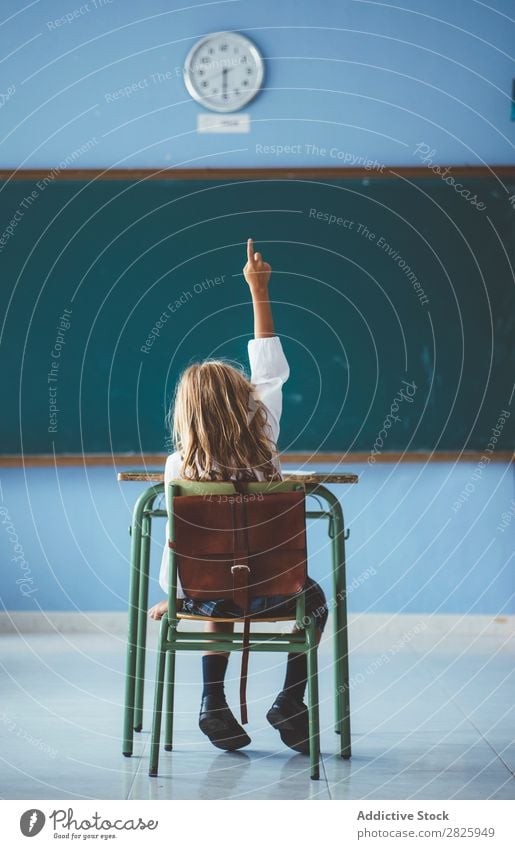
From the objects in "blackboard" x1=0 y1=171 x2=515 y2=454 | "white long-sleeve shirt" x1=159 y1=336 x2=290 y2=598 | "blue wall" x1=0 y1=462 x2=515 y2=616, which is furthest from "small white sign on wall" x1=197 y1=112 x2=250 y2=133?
"white long-sleeve shirt" x1=159 y1=336 x2=290 y2=598

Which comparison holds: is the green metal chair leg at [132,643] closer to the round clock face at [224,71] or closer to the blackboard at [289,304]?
the blackboard at [289,304]

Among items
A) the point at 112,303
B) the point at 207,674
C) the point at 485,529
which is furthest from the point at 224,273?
the point at 207,674

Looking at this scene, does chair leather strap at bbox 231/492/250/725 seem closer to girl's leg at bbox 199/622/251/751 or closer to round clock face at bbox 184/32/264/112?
girl's leg at bbox 199/622/251/751

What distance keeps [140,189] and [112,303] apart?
1.68ft

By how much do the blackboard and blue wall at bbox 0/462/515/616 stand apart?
166 millimetres

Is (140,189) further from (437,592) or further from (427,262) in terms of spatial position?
(437,592)

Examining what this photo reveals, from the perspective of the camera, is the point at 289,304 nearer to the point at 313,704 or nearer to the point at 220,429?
the point at 220,429

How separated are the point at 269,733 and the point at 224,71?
281 centimetres

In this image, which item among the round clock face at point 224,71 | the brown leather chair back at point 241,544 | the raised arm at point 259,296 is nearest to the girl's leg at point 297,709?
the brown leather chair back at point 241,544

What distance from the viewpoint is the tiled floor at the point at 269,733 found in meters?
2.34

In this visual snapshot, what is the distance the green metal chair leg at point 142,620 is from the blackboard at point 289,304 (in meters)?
1.60

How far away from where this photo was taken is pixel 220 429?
2.57 metres

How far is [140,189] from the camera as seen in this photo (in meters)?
4.37

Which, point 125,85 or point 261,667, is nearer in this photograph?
point 261,667
